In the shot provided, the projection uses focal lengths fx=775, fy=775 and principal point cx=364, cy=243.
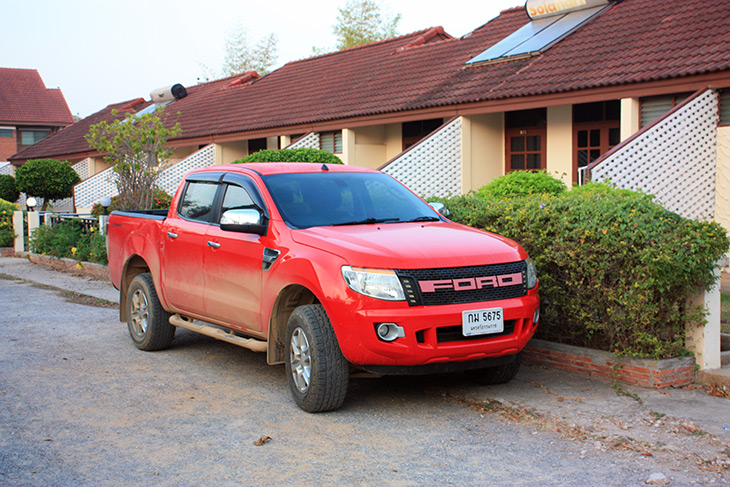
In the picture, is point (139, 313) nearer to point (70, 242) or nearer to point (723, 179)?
point (70, 242)

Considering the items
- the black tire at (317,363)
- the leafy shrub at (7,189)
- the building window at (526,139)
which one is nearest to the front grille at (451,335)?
the black tire at (317,363)

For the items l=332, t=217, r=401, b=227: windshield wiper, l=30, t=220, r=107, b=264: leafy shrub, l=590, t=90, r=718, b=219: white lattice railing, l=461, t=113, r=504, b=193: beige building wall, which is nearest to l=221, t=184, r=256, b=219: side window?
l=332, t=217, r=401, b=227: windshield wiper

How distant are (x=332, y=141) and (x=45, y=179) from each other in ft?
46.6

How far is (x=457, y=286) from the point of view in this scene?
5414 millimetres

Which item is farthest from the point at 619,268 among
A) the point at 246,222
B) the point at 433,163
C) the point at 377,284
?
the point at 433,163

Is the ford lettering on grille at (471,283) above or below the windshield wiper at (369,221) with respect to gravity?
below

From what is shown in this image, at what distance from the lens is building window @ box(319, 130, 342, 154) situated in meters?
23.1

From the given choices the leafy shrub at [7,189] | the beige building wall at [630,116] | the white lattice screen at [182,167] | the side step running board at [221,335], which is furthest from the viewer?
Answer: the leafy shrub at [7,189]

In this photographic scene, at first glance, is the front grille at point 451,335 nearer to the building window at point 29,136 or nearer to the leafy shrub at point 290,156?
the leafy shrub at point 290,156

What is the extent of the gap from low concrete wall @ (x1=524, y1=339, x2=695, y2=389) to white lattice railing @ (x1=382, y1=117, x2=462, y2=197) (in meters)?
11.7

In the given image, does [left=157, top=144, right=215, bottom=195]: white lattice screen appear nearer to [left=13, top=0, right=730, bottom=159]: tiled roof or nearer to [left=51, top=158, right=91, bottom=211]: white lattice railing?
[left=13, top=0, right=730, bottom=159]: tiled roof

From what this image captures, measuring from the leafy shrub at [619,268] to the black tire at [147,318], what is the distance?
3.61 meters

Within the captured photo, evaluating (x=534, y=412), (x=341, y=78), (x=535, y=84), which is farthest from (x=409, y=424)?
(x=341, y=78)

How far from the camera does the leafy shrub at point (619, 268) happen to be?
5.94m
